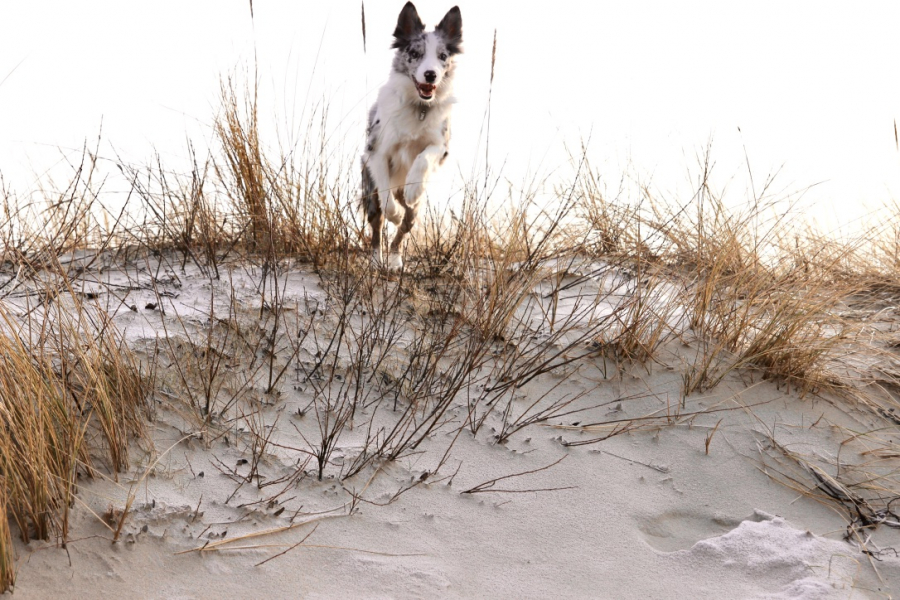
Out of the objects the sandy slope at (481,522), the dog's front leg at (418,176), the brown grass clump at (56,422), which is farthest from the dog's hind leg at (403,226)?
the brown grass clump at (56,422)

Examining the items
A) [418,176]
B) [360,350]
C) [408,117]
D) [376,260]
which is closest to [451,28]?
[408,117]

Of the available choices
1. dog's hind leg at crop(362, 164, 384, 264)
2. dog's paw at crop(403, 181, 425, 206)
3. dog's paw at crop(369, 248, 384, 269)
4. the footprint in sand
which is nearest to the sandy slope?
the footprint in sand

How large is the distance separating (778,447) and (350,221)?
2.31 meters

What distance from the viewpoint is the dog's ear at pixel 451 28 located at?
16.5ft

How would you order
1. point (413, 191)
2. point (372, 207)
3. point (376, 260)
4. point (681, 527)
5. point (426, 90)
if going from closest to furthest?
point (681, 527) → point (376, 260) → point (413, 191) → point (426, 90) → point (372, 207)

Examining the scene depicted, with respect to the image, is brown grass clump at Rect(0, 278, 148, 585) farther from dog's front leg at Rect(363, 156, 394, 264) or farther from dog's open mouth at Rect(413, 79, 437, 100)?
dog's open mouth at Rect(413, 79, 437, 100)

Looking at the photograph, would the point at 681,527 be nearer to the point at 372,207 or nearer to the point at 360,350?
the point at 360,350

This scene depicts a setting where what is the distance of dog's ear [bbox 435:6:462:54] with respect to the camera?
198 inches

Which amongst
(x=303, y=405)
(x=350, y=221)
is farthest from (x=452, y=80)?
(x=303, y=405)

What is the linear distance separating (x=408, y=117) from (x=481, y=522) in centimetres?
318

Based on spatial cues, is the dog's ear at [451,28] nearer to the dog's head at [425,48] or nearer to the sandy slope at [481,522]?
the dog's head at [425,48]

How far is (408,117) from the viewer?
16.5ft

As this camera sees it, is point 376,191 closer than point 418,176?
No

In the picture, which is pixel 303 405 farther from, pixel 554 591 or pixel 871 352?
pixel 871 352
